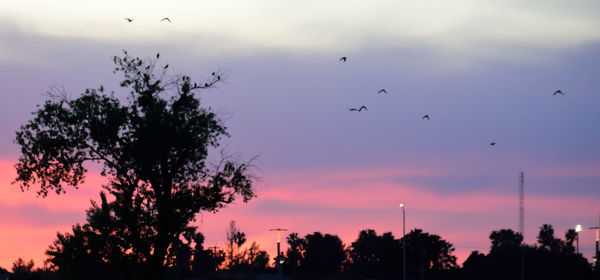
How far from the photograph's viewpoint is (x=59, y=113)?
5672 centimetres

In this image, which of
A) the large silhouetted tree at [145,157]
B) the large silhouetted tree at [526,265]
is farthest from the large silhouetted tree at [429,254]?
the large silhouetted tree at [145,157]

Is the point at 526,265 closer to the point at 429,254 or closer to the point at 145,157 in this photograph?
the point at 429,254

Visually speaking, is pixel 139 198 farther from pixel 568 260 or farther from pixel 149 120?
pixel 568 260

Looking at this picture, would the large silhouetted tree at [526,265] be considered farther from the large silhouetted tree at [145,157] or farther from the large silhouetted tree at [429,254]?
the large silhouetted tree at [145,157]

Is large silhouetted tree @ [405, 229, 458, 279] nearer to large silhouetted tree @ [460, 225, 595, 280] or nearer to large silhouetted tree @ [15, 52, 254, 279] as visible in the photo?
large silhouetted tree @ [460, 225, 595, 280]

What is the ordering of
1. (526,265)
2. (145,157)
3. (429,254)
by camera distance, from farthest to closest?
(429,254), (526,265), (145,157)

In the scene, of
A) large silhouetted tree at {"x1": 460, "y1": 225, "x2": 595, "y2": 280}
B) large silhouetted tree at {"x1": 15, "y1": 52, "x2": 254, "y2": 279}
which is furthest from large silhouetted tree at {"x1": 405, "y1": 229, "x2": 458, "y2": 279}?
large silhouetted tree at {"x1": 15, "y1": 52, "x2": 254, "y2": 279}

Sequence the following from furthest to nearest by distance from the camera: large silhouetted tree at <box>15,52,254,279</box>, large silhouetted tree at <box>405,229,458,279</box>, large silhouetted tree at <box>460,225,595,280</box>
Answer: large silhouetted tree at <box>405,229,458,279</box> < large silhouetted tree at <box>460,225,595,280</box> < large silhouetted tree at <box>15,52,254,279</box>

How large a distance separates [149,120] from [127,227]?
7.77m

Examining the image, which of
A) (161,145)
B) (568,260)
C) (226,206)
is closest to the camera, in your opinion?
(161,145)

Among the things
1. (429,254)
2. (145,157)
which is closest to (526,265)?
(429,254)

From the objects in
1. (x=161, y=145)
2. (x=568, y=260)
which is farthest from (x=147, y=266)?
(x=568, y=260)

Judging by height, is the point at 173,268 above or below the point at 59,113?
below

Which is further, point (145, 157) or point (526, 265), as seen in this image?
point (526, 265)
